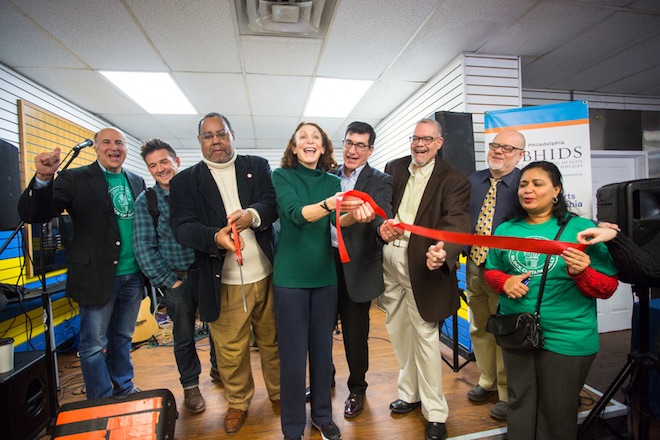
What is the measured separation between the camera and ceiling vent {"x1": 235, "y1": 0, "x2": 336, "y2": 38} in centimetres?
275

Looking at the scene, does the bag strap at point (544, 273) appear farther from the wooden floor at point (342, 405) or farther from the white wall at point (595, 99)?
the white wall at point (595, 99)

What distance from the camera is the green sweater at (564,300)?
1.58m

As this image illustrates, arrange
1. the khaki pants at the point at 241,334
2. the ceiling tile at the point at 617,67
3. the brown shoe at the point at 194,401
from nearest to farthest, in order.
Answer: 1. the khaki pants at the point at 241,334
2. the brown shoe at the point at 194,401
3. the ceiling tile at the point at 617,67

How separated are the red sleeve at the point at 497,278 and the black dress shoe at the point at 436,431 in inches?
37.5

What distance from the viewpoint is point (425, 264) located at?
192 cm

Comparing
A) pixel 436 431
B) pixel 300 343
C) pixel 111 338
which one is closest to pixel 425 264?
pixel 300 343

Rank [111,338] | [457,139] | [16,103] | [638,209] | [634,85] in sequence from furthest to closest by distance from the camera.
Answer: [634,85] → [16,103] → [457,139] → [111,338] → [638,209]

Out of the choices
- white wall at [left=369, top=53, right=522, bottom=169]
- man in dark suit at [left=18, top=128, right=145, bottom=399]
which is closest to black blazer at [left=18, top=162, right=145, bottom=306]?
man in dark suit at [left=18, top=128, right=145, bottom=399]

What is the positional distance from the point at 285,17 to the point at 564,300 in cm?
306

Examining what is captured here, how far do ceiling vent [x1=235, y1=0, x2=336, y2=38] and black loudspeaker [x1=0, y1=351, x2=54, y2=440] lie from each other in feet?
10.4

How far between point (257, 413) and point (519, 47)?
178 inches

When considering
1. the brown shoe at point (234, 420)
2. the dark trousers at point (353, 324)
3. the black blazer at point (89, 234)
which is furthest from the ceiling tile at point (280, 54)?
the brown shoe at point (234, 420)

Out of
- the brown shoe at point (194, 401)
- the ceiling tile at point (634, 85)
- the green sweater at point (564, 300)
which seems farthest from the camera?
the ceiling tile at point (634, 85)

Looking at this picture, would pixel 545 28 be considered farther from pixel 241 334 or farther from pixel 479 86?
pixel 241 334
